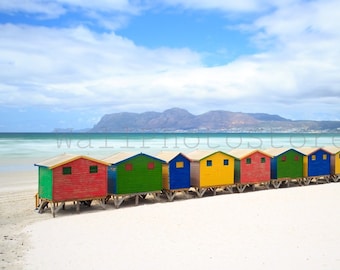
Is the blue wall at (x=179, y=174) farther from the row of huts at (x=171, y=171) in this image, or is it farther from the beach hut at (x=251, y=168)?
the beach hut at (x=251, y=168)

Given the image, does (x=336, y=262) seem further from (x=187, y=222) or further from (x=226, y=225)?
(x=187, y=222)

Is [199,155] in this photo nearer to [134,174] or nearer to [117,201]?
[134,174]

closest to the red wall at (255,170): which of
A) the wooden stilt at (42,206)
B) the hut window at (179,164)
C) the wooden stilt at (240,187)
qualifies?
the wooden stilt at (240,187)

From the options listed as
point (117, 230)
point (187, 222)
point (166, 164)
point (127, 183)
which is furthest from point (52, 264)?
point (166, 164)

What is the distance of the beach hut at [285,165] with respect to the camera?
1054 inches

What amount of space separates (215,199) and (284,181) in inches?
359

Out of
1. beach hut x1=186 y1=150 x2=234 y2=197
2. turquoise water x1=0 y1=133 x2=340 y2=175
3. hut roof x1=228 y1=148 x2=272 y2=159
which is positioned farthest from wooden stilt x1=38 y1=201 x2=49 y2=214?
turquoise water x1=0 y1=133 x2=340 y2=175

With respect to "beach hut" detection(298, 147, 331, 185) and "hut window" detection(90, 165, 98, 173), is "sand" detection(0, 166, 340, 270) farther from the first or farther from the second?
"beach hut" detection(298, 147, 331, 185)

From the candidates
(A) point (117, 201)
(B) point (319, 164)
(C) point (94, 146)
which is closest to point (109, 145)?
(C) point (94, 146)

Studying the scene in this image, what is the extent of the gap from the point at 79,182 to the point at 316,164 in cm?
1708

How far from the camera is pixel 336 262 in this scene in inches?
431

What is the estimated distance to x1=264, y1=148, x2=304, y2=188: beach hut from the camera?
26.8m

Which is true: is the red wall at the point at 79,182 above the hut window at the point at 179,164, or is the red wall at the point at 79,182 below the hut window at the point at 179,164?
below

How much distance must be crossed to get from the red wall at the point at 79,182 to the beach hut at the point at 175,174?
3680 mm
